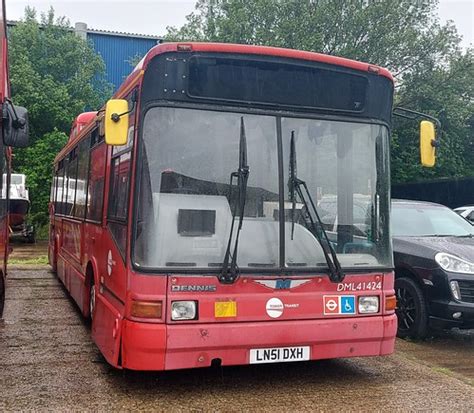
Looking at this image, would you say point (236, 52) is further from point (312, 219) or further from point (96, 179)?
point (96, 179)

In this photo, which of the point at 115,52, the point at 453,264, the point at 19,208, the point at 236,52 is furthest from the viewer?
the point at 115,52

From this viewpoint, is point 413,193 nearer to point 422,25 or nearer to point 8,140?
point 422,25

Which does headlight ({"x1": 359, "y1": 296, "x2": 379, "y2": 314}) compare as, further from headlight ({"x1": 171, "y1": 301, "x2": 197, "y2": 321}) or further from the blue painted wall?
the blue painted wall

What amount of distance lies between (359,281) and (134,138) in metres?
2.27

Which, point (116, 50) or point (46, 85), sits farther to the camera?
point (116, 50)

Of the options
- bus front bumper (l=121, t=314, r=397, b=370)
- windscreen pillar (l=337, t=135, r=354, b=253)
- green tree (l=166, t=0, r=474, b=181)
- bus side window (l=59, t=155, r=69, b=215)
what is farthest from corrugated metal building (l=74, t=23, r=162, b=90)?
bus front bumper (l=121, t=314, r=397, b=370)

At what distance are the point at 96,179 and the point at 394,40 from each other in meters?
20.5

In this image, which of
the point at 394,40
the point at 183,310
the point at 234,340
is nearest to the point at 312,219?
the point at 234,340

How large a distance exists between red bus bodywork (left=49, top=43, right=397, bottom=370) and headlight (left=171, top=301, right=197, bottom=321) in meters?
0.04

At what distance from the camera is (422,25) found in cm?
2498

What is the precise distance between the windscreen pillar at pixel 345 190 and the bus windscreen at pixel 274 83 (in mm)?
341

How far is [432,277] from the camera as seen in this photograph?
23.7 ft

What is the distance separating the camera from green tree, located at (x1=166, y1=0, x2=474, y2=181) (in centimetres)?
2417

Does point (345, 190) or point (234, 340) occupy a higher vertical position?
point (345, 190)
